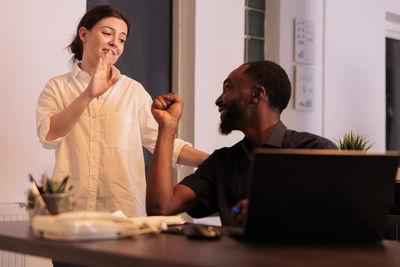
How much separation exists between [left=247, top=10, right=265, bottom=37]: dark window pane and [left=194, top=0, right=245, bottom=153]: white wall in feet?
0.86

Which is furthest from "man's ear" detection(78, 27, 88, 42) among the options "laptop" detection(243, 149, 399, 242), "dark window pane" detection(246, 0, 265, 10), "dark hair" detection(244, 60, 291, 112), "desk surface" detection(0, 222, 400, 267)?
"dark window pane" detection(246, 0, 265, 10)

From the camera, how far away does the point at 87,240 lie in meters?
1.18

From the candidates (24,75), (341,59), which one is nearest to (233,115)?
(24,75)

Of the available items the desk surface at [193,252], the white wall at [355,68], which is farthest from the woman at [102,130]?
the white wall at [355,68]

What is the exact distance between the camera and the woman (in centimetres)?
229

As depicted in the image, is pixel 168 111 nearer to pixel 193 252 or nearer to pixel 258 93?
pixel 258 93

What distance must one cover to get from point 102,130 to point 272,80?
754 millimetres

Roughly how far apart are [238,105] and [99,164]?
0.68 metres

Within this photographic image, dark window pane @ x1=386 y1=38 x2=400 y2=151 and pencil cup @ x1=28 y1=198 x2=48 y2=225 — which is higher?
dark window pane @ x1=386 y1=38 x2=400 y2=151

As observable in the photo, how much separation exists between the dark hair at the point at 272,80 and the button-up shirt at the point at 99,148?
1.97 ft

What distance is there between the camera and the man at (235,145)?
1850 millimetres

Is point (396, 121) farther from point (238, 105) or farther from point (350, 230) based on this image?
point (350, 230)

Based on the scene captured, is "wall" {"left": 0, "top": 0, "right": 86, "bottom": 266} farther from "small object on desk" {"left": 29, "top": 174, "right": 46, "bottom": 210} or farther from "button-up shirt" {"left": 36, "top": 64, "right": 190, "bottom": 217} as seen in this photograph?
"small object on desk" {"left": 29, "top": 174, "right": 46, "bottom": 210}

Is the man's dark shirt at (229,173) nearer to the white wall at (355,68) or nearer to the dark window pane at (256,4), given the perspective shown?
the dark window pane at (256,4)
